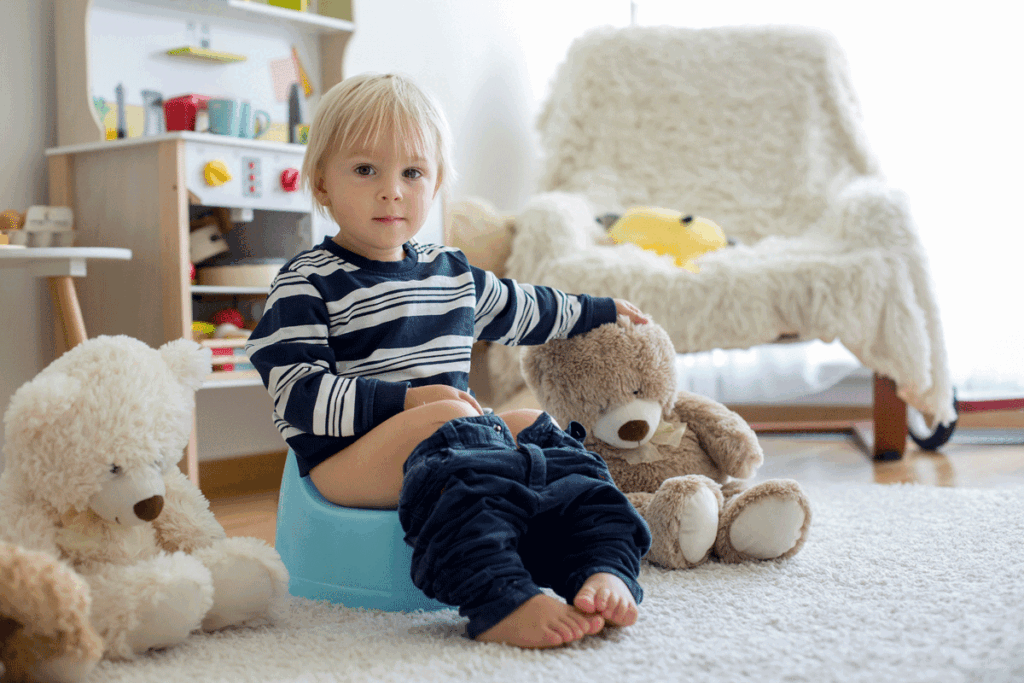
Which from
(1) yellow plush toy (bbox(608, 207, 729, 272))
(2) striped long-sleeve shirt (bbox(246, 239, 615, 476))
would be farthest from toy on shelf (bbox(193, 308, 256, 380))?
(1) yellow plush toy (bbox(608, 207, 729, 272))

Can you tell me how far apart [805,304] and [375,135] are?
0.98 meters

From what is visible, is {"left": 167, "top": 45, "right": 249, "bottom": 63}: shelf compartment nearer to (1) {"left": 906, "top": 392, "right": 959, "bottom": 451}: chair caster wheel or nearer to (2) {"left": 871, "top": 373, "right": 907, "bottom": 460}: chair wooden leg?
(2) {"left": 871, "top": 373, "right": 907, "bottom": 460}: chair wooden leg

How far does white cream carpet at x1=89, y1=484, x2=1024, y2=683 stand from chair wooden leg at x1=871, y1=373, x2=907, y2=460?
2.51 feet

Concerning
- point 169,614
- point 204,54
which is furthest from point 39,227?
point 169,614

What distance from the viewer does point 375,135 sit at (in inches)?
35.1

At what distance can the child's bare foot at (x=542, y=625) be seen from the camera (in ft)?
2.26

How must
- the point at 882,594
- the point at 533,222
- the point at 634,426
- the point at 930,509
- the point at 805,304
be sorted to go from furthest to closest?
1. the point at 533,222
2. the point at 805,304
3. the point at 930,509
4. the point at 634,426
5. the point at 882,594

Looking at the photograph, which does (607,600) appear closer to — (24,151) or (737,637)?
(737,637)

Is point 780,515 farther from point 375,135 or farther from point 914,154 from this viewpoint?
point 914,154

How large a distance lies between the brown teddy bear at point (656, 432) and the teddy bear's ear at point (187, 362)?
41 cm

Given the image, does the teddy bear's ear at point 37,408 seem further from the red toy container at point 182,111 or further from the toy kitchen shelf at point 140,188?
the red toy container at point 182,111

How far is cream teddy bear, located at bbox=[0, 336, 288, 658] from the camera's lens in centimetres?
71

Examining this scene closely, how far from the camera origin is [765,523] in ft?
3.08

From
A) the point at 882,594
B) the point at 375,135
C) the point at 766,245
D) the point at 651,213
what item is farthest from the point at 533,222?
the point at 882,594
